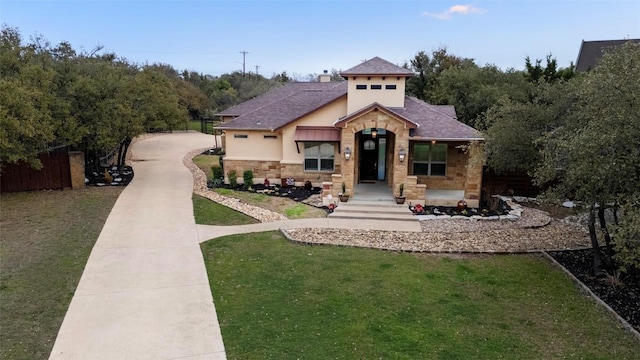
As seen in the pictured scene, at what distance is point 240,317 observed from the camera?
7.95 m

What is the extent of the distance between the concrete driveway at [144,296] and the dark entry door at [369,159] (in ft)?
27.1

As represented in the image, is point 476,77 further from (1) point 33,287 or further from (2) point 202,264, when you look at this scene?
(1) point 33,287

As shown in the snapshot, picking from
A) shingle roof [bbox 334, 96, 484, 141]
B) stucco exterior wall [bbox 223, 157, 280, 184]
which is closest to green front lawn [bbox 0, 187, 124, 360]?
stucco exterior wall [bbox 223, 157, 280, 184]

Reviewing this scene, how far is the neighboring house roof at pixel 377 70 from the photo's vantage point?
17766mm

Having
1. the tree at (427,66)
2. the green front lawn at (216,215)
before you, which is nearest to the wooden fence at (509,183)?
the green front lawn at (216,215)

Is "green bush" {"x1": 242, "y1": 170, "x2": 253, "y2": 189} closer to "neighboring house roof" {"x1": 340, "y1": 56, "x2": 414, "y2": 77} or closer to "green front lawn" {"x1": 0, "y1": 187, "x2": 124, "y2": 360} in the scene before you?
"green front lawn" {"x1": 0, "y1": 187, "x2": 124, "y2": 360}

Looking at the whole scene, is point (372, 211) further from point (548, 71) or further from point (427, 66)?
point (427, 66)

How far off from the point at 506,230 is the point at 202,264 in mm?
9781

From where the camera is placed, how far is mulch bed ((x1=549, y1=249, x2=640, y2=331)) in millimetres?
8297

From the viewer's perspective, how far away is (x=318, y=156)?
19.6 metres

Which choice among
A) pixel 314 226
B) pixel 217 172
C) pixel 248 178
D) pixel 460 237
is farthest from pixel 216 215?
pixel 460 237

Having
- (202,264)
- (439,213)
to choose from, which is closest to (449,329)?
(202,264)

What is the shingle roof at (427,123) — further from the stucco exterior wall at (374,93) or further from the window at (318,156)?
the window at (318,156)

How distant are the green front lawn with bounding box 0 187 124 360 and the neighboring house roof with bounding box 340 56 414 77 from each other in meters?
11.3
